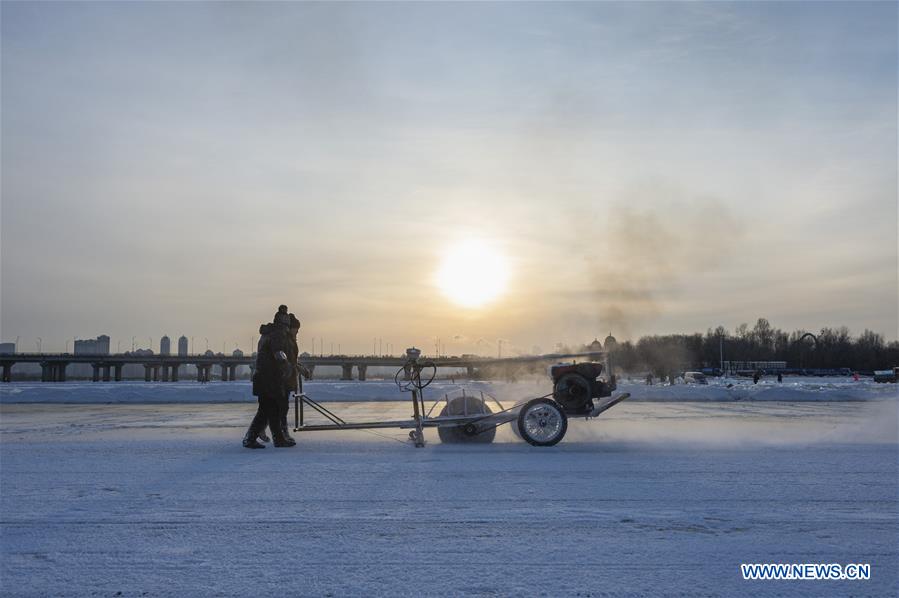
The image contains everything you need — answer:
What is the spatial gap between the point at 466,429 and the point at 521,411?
1027mm

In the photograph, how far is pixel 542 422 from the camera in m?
11.3

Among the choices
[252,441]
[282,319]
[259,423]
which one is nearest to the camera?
[252,441]

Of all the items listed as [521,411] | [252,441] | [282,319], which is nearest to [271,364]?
[282,319]

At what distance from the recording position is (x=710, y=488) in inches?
287

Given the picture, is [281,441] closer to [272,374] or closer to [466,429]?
[272,374]

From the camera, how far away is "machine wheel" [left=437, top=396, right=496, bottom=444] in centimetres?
1159

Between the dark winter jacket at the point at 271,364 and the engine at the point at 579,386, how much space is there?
177 inches

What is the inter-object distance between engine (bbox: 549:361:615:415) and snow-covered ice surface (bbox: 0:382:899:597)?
3.31 feet

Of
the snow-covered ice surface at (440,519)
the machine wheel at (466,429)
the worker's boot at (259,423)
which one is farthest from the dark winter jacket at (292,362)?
the machine wheel at (466,429)

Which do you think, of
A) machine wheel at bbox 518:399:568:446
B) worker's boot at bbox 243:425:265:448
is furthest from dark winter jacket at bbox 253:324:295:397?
machine wheel at bbox 518:399:568:446

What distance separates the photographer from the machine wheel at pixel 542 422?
11.1m

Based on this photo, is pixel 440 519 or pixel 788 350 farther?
pixel 788 350

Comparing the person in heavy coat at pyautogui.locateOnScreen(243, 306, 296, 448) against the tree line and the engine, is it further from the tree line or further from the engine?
the tree line

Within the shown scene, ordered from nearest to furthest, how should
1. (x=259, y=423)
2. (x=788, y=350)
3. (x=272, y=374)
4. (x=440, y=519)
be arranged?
(x=440, y=519)
(x=259, y=423)
(x=272, y=374)
(x=788, y=350)
